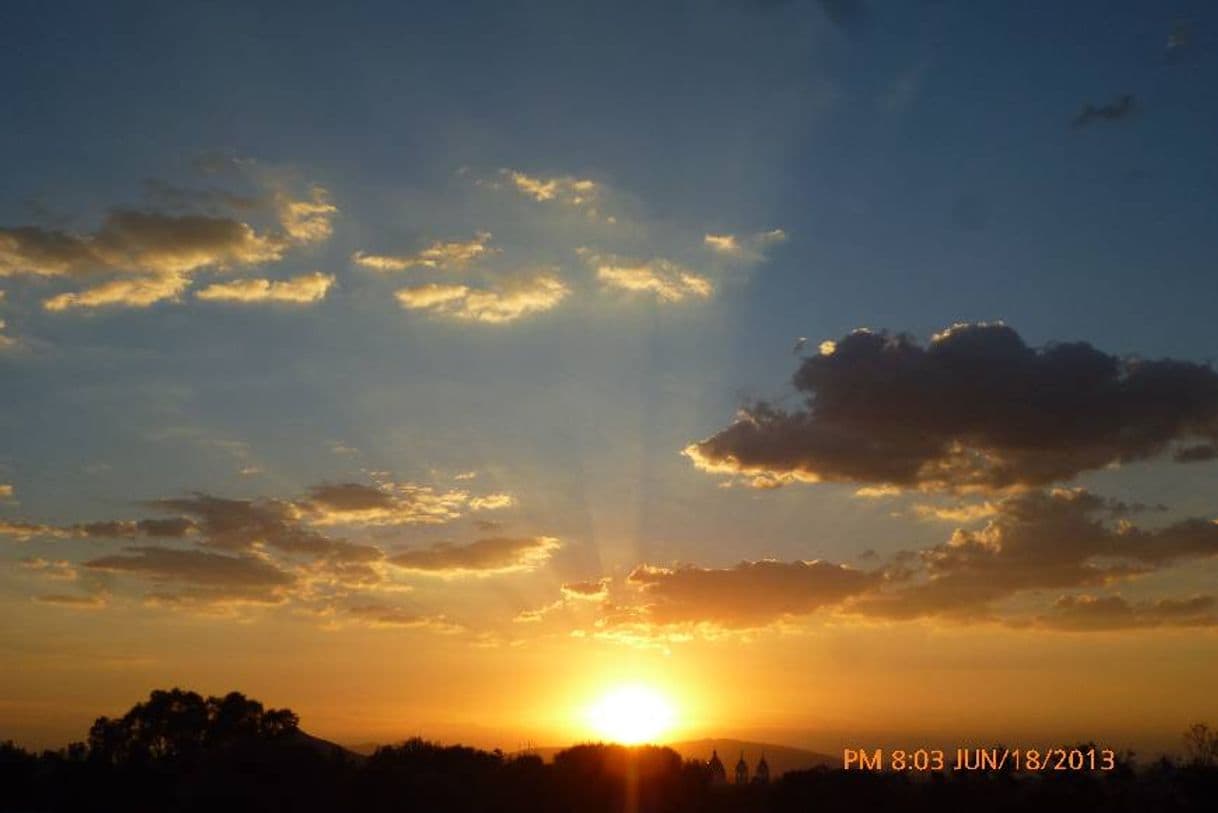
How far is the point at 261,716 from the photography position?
13312 cm

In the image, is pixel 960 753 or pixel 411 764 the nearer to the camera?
pixel 960 753

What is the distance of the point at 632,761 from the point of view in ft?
317

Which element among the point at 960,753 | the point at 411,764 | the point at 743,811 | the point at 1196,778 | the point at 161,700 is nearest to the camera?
the point at 960,753

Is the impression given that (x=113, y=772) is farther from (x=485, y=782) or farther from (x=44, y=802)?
(x=485, y=782)

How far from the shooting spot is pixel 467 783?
92.9 meters

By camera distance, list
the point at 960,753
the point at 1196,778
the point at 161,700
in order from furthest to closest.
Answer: the point at 161,700
the point at 1196,778
the point at 960,753

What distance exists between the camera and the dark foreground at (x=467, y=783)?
72.4 meters

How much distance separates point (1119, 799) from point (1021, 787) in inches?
256

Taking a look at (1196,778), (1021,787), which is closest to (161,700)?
(1021,787)

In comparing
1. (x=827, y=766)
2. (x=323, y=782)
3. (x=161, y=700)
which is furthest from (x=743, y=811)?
(x=161, y=700)

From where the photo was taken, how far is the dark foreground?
72375mm

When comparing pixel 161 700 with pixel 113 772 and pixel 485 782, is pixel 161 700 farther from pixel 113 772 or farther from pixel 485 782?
pixel 485 782

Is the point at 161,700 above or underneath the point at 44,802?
above

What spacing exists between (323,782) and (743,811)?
34.5 metres
